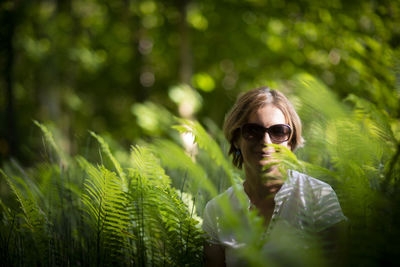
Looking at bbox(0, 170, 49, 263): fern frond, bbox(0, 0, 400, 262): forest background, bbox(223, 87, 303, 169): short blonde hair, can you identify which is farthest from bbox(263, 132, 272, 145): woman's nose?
bbox(0, 170, 49, 263): fern frond

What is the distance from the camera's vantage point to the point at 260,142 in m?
1.01

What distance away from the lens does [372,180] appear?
88cm

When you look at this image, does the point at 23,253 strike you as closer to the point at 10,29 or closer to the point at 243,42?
the point at 10,29

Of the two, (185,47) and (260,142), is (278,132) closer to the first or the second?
(260,142)

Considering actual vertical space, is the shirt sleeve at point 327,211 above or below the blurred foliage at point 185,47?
below

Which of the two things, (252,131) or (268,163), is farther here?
(252,131)

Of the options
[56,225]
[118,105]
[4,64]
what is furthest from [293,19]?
[118,105]

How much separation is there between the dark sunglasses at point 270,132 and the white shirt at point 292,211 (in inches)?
4.8

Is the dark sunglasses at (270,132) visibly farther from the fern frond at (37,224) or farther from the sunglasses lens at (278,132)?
the fern frond at (37,224)

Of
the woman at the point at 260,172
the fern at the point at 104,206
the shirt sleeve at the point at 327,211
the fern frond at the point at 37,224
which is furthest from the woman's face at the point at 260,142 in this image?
the fern frond at the point at 37,224

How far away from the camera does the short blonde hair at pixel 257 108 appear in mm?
1076

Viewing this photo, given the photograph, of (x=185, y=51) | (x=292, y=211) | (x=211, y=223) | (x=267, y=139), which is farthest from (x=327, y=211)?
(x=185, y=51)

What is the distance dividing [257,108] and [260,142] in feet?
0.43

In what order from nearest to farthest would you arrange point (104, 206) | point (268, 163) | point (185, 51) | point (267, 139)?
point (268, 163), point (104, 206), point (267, 139), point (185, 51)
